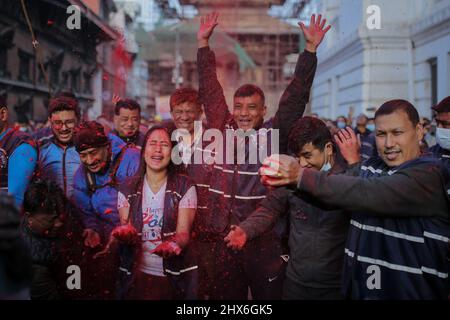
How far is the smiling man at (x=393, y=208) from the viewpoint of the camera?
5.97ft

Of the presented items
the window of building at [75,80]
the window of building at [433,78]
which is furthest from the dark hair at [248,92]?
the window of building at [433,78]

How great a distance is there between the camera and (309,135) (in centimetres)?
253

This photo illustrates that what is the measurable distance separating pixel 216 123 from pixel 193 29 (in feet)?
15.7

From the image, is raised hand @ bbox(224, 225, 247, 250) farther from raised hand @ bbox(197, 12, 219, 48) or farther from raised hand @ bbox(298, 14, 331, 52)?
raised hand @ bbox(197, 12, 219, 48)

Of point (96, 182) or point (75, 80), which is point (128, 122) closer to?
point (96, 182)

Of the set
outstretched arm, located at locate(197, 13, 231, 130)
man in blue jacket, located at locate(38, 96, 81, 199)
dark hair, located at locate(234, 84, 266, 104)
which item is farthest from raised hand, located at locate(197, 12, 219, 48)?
man in blue jacket, located at locate(38, 96, 81, 199)

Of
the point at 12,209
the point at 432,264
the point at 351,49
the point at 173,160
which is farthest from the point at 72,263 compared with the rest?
the point at 351,49

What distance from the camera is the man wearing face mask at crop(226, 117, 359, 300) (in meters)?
2.46

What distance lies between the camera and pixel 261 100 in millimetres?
3340

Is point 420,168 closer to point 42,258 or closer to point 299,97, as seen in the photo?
point 299,97

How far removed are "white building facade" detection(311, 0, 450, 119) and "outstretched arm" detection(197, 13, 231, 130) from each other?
1.94 m

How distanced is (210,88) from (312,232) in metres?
1.35

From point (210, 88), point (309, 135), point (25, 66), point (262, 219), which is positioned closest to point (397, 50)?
point (210, 88)
